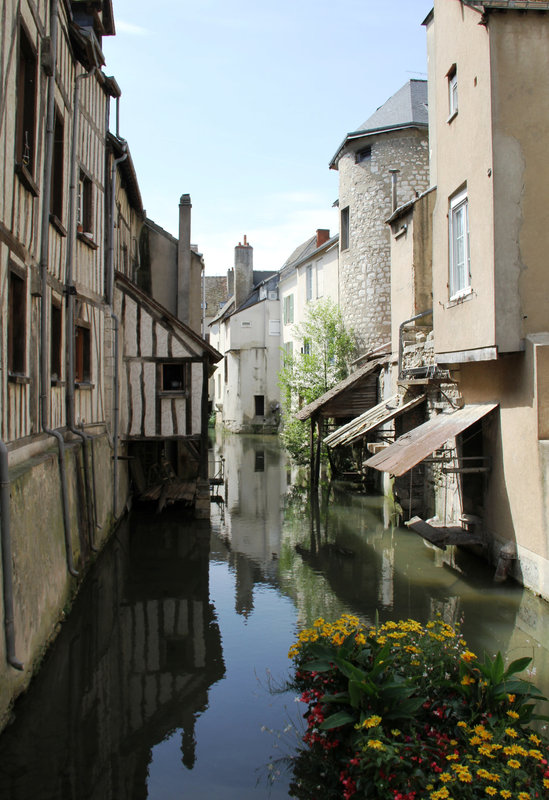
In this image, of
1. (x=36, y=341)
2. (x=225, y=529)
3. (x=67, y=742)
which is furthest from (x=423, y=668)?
(x=225, y=529)

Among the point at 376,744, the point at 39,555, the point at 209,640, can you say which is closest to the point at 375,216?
the point at 209,640

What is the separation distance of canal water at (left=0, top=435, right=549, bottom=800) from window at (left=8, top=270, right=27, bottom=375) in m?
2.78

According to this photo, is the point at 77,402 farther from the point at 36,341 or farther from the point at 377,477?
the point at 377,477

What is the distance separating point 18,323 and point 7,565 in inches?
106

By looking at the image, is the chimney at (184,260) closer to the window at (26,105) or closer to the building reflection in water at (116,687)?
the building reflection in water at (116,687)

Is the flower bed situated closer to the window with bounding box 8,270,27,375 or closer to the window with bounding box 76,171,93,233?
the window with bounding box 8,270,27,375

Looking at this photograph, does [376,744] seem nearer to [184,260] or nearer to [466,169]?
[466,169]

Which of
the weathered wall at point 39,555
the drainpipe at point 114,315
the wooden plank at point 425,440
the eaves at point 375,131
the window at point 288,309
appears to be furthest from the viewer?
the window at point 288,309

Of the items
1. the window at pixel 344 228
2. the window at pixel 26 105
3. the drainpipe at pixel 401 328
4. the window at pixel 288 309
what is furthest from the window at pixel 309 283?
the window at pixel 26 105

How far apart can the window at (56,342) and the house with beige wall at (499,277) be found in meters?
4.34

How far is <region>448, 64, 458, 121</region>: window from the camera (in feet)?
33.1

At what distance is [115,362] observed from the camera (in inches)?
508

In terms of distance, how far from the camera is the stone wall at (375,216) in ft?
67.1

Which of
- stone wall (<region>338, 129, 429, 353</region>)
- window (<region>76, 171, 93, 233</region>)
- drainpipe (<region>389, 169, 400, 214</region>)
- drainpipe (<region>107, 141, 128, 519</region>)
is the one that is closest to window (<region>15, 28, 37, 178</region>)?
window (<region>76, 171, 93, 233</region>)
